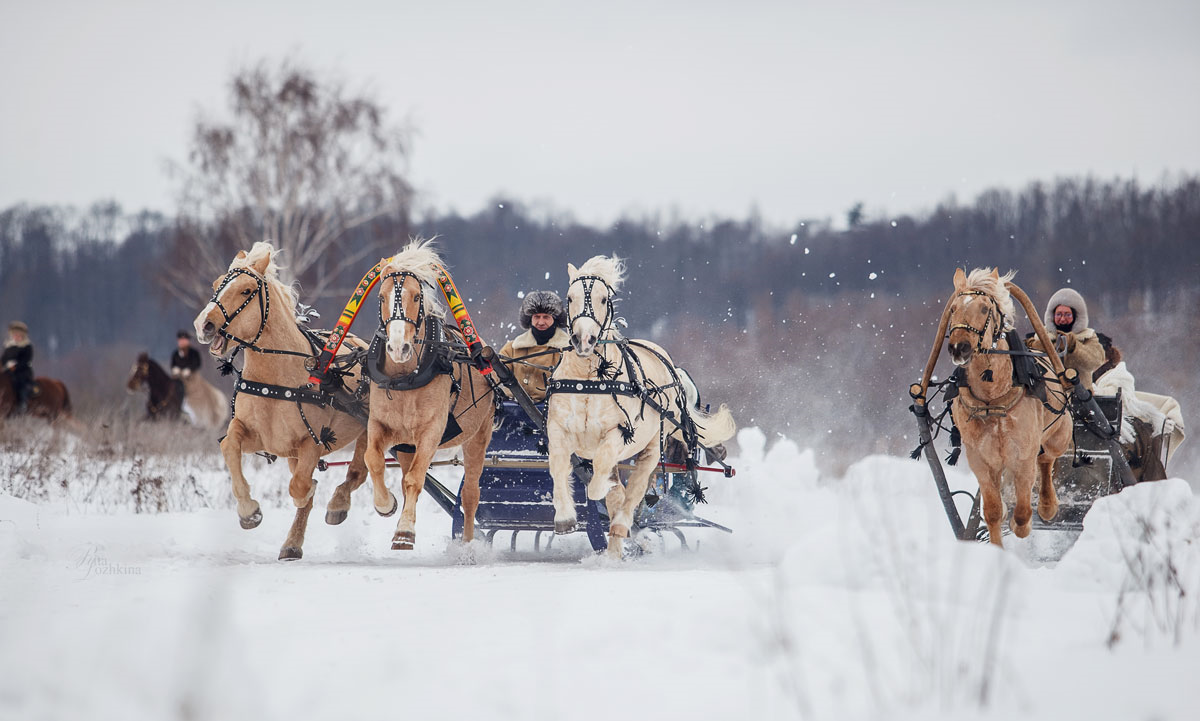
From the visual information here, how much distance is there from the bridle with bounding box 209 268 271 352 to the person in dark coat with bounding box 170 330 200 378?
11339mm

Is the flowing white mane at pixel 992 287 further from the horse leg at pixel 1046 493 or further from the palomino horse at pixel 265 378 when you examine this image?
the palomino horse at pixel 265 378

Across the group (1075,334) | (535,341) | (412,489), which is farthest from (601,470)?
(1075,334)

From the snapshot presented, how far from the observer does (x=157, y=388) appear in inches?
668

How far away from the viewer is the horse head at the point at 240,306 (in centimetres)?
629

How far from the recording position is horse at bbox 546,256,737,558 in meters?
6.44

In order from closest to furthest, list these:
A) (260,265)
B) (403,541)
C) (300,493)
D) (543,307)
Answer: (403,541) < (260,265) < (300,493) < (543,307)

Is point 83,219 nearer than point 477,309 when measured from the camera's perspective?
No

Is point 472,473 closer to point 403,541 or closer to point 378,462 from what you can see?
point 378,462

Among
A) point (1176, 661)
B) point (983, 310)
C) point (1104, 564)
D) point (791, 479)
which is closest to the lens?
Answer: point (1176, 661)

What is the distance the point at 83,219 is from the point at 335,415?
2898 cm

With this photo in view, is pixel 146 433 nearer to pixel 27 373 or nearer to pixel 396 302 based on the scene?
pixel 27 373

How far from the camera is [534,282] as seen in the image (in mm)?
16531

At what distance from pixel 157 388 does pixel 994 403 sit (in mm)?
14283

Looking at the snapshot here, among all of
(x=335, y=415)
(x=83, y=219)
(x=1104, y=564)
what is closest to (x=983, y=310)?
(x=1104, y=564)
